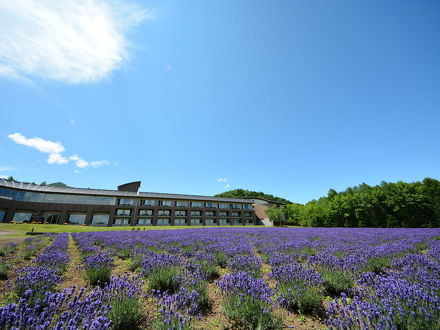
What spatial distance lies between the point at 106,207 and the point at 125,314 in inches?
1836

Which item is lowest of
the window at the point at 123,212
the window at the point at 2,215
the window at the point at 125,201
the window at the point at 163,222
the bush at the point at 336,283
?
the bush at the point at 336,283

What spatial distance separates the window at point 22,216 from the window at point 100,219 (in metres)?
11.5

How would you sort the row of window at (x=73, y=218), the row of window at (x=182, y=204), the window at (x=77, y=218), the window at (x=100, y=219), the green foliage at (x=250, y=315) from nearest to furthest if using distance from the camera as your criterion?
the green foliage at (x=250, y=315)
the row of window at (x=73, y=218)
the window at (x=77, y=218)
the window at (x=100, y=219)
the row of window at (x=182, y=204)

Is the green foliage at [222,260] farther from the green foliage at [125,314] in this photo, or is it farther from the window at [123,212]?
the window at [123,212]

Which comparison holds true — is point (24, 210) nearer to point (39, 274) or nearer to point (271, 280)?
point (39, 274)

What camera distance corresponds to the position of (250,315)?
9.64 feet

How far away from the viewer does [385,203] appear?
35.3m

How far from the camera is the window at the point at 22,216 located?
36.1 m

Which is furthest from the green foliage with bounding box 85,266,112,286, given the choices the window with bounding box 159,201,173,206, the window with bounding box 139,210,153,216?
the window with bounding box 159,201,173,206

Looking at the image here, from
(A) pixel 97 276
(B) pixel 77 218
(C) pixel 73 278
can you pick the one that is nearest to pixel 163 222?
(B) pixel 77 218

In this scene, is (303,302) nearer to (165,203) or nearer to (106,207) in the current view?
(106,207)

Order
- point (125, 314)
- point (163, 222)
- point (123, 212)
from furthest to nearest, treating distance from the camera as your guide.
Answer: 1. point (163, 222)
2. point (123, 212)
3. point (125, 314)

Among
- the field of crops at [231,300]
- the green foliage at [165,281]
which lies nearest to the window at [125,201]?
the field of crops at [231,300]

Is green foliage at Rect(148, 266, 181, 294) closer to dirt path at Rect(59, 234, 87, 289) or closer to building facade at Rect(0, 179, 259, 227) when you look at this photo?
dirt path at Rect(59, 234, 87, 289)
